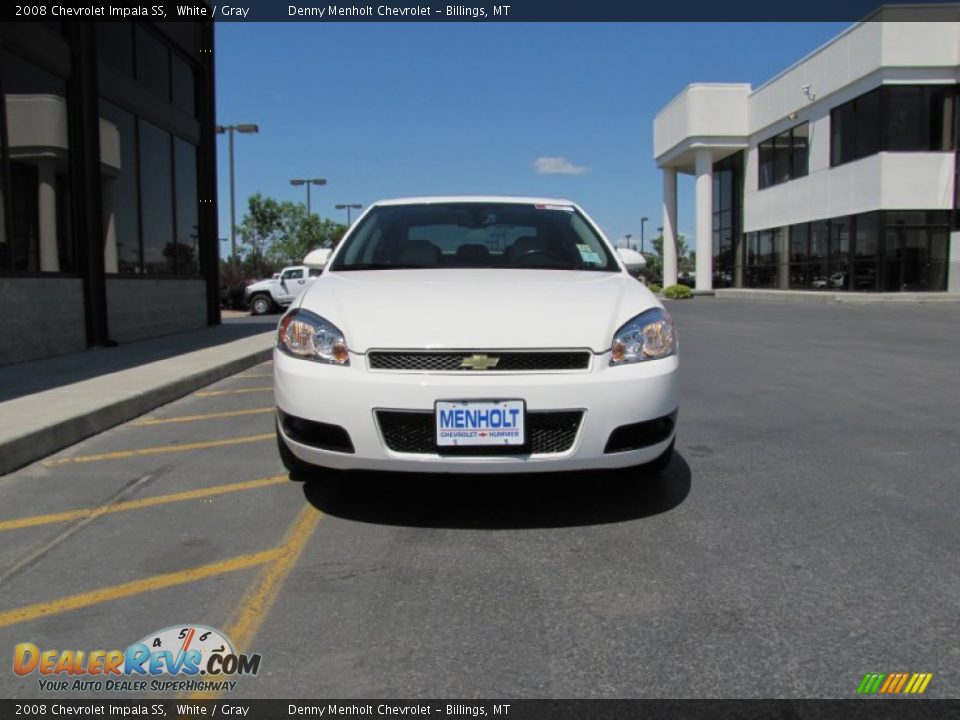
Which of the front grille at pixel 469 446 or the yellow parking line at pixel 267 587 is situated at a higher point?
the front grille at pixel 469 446

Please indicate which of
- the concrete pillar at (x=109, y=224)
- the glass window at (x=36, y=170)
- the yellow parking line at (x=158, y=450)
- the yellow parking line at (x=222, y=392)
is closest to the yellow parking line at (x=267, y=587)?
the yellow parking line at (x=158, y=450)

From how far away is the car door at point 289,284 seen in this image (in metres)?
27.0

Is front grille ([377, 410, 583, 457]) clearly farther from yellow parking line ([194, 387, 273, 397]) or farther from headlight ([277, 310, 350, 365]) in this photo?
yellow parking line ([194, 387, 273, 397])

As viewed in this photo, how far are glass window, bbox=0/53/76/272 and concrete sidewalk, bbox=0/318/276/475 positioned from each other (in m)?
1.34

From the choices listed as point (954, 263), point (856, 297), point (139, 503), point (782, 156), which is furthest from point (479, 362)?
point (782, 156)

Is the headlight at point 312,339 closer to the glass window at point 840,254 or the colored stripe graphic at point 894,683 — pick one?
the colored stripe graphic at point 894,683

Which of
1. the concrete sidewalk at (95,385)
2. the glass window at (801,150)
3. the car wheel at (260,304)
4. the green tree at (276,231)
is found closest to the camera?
the concrete sidewalk at (95,385)

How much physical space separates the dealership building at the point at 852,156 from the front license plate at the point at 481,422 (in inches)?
995

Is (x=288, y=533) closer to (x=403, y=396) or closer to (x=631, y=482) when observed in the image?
(x=403, y=396)

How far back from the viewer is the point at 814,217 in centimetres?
2923

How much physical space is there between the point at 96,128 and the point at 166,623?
1027cm

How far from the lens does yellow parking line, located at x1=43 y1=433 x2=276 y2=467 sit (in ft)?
17.1
